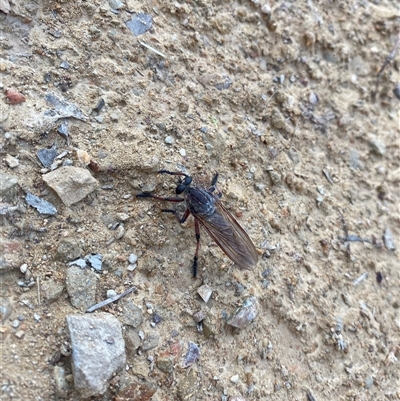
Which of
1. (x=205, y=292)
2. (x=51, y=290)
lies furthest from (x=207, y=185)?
(x=51, y=290)

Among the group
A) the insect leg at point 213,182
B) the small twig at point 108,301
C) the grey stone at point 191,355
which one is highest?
the insect leg at point 213,182

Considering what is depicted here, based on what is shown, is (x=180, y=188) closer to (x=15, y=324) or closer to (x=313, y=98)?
(x=15, y=324)

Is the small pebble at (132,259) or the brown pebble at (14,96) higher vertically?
the brown pebble at (14,96)

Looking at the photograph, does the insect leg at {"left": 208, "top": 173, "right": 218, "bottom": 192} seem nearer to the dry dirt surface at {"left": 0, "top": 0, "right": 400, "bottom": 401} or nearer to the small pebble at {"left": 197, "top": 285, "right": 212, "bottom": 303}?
the dry dirt surface at {"left": 0, "top": 0, "right": 400, "bottom": 401}

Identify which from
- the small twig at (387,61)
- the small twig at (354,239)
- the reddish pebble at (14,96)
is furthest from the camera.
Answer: the small twig at (387,61)

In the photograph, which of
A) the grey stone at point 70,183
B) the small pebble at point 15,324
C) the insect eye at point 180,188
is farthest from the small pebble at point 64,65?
the small pebble at point 15,324

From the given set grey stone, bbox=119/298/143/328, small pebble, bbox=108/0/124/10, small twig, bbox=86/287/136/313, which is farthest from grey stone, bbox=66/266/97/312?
small pebble, bbox=108/0/124/10

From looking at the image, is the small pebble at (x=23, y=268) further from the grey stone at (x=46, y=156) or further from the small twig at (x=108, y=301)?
the grey stone at (x=46, y=156)
